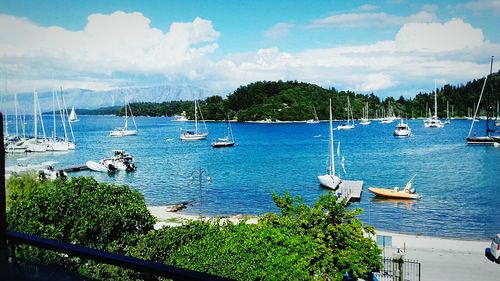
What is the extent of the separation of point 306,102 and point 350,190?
100 m

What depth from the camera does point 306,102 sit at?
430 ft

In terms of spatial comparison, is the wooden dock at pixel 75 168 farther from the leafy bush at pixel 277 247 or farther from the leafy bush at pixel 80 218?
the leafy bush at pixel 277 247

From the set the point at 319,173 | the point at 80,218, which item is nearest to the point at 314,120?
the point at 319,173

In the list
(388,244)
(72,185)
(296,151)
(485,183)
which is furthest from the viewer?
(296,151)

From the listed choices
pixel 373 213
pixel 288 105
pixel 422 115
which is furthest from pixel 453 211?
pixel 422 115

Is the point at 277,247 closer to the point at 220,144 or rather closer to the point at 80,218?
the point at 80,218

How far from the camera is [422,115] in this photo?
134 metres

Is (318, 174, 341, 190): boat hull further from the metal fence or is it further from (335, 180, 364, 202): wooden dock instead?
the metal fence

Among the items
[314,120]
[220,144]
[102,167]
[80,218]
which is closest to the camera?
[80,218]

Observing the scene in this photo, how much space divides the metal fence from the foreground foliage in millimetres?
1481

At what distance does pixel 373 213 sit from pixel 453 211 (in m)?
4.87

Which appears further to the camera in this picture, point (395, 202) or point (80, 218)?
point (395, 202)

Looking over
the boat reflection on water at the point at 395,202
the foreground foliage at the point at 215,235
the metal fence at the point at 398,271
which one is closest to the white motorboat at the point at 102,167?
the boat reflection on water at the point at 395,202

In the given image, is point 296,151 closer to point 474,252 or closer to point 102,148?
point 102,148
